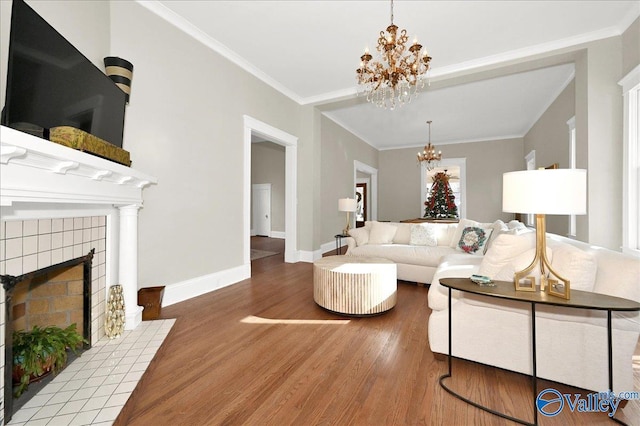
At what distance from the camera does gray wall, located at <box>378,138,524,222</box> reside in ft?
26.0

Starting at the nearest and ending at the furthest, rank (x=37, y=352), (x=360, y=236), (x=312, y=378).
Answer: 1. (x=37, y=352)
2. (x=312, y=378)
3. (x=360, y=236)

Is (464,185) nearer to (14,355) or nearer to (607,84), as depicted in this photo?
(607,84)

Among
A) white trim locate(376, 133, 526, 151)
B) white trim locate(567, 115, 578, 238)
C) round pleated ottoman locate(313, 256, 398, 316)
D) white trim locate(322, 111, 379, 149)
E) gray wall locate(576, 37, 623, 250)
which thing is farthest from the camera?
white trim locate(376, 133, 526, 151)

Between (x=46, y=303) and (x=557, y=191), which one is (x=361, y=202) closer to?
(x=557, y=191)

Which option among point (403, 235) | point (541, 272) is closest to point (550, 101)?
point (403, 235)

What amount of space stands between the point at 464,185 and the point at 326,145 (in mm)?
4872

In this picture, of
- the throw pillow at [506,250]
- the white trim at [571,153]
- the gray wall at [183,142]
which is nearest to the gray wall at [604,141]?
the white trim at [571,153]

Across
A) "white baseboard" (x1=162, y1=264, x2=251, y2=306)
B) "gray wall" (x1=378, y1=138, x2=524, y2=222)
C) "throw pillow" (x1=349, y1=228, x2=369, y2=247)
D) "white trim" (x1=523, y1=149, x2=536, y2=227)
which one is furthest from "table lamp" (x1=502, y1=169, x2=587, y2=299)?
"gray wall" (x1=378, y1=138, x2=524, y2=222)

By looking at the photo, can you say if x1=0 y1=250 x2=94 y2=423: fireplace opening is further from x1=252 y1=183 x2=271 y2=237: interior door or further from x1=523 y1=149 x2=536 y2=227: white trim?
x1=523 y1=149 x2=536 y2=227: white trim

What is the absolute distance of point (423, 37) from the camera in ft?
11.3

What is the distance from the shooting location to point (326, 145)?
6180mm

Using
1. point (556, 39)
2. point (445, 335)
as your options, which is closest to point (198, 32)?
point (445, 335)

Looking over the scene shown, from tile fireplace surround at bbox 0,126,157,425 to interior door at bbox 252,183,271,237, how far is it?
23.1 ft

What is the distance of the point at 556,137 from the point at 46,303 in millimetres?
7226
